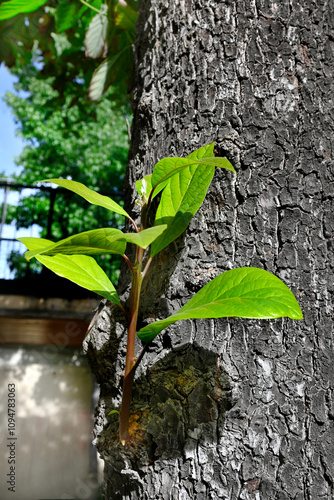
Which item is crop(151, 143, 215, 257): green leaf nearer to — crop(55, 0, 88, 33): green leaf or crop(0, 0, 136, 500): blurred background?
crop(55, 0, 88, 33): green leaf

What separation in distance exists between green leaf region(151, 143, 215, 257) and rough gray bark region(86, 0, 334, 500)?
0.12 feet

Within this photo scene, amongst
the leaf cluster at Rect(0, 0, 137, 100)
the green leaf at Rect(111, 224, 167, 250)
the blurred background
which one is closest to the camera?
the green leaf at Rect(111, 224, 167, 250)

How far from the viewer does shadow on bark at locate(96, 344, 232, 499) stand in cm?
63

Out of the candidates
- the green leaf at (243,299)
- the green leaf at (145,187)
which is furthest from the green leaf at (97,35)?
the green leaf at (243,299)

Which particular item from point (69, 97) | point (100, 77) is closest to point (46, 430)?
point (69, 97)

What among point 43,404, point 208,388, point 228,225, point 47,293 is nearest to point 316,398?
point 208,388

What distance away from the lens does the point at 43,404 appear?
5215 mm

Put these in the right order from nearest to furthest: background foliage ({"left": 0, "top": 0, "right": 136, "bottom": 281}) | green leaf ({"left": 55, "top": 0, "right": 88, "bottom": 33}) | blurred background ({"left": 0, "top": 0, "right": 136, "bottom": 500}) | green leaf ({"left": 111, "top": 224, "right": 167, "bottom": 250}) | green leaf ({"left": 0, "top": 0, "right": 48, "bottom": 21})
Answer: green leaf ({"left": 111, "top": 224, "right": 167, "bottom": 250}), green leaf ({"left": 0, "top": 0, "right": 48, "bottom": 21}), background foliage ({"left": 0, "top": 0, "right": 136, "bottom": 281}), green leaf ({"left": 55, "top": 0, "right": 88, "bottom": 33}), blurred background ({"left": 0, "top": 0, "right": 136, "bottom": 500})

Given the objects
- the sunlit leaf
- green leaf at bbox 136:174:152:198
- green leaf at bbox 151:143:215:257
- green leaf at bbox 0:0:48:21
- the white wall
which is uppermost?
the sunlit leaf

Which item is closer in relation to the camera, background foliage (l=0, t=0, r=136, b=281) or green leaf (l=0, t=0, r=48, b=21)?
green leaf (l=0, t=0, r=48, b=21)

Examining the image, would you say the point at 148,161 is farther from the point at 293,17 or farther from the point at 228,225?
the point at 293,17

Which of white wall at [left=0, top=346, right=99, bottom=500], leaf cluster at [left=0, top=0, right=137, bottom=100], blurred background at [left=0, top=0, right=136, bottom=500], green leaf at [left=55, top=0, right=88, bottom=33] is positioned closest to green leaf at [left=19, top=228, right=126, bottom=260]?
leaf cluster at [left=0, top=0, right=137, bottom=100]

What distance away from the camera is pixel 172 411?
65 cm

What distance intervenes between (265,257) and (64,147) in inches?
387
